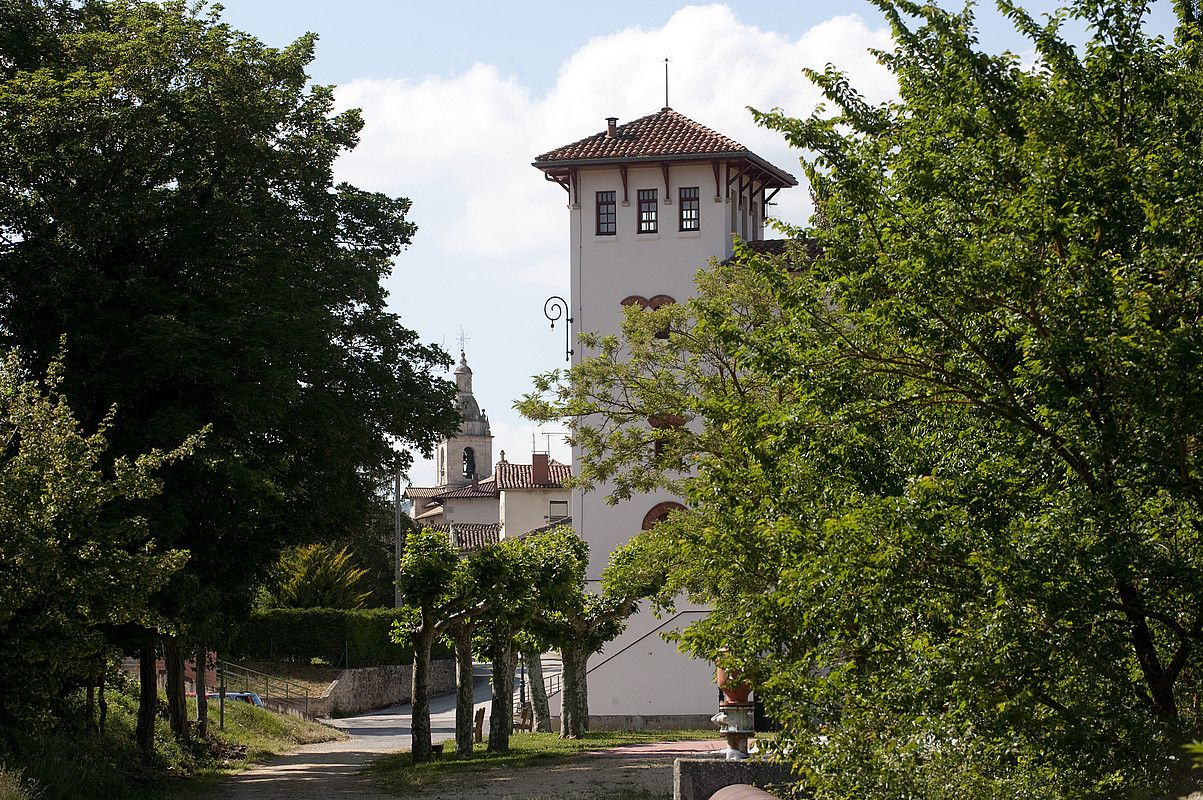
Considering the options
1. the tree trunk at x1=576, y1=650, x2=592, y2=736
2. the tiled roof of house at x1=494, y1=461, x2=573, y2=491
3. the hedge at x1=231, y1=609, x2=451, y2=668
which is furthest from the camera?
the tiled roof of house at x1=494, y1=461, x2=573, y2=491

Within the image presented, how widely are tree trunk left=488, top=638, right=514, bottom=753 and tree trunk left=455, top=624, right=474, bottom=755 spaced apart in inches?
21.1

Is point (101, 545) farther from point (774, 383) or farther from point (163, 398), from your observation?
point (774, 383)

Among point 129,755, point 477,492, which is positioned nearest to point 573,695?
point 129,755

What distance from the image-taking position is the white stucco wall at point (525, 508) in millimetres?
96000

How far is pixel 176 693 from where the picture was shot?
102 ft

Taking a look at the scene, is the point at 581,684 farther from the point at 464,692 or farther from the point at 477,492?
the point at 477,492

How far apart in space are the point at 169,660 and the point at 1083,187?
2754 cm

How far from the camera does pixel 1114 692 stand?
26.3 ft

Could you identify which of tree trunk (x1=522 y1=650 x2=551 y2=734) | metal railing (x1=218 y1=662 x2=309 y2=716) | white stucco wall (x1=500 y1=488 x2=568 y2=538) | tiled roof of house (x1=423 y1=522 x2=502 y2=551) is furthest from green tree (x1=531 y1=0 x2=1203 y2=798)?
tiled roof of house (x1=423 y1=522 x2=502 y2=551)

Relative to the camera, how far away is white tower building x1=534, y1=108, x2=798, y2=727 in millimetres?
45094

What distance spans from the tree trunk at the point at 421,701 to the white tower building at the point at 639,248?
1717cm

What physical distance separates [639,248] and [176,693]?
22.2m

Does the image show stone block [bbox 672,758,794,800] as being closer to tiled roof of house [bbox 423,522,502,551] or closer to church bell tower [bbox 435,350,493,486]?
tiled roof of house [bbox 423,522,502,551]

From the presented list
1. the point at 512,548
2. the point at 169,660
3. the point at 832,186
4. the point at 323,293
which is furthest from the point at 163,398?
the point at 832,186
